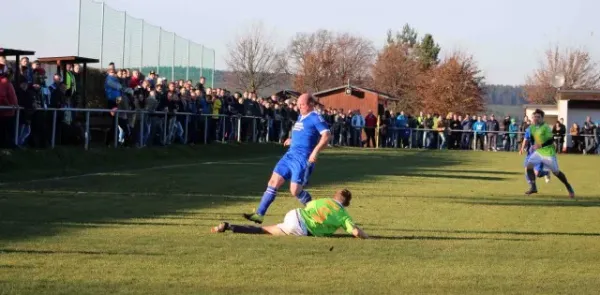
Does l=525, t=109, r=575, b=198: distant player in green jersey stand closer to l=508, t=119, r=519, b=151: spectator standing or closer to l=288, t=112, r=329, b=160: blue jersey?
l=288, t=112, r=329, b=160: blue jersey

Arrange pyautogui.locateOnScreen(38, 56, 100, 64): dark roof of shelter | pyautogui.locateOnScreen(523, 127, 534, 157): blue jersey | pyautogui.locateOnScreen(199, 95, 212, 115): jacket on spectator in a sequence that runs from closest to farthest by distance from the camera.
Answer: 1. pyautogui.locateOnScreen(523, 127, 534, 157): blue jersey
2. pyautogui.locateOnScreen(38, 56, 100, 64): dark roof of shelter
3. pyautogui.locateOnScreen(199, 95, 212, 115): jacket on spectator

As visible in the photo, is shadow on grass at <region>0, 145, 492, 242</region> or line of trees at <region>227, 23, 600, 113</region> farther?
line of trees at <region>227, 23, 600, 113</region>

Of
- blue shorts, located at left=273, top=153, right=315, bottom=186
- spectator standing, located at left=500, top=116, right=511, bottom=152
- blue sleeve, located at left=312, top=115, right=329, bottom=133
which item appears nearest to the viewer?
blue shorts, located at left=273, top=153, right=315, bottom=186

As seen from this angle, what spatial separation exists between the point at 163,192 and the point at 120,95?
9405 mm

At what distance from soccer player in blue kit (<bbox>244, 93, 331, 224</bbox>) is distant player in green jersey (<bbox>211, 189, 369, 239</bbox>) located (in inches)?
37.5

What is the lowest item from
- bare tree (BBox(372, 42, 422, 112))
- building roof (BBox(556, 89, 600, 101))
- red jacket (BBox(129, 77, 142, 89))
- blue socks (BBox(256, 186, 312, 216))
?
blue socks (BBox(256, 186, 312, 216))

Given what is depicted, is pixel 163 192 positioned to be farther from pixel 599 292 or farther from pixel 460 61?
pixel 460 61

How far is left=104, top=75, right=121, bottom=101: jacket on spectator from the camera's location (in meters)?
27.9

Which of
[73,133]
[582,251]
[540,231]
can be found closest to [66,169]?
[73,133]

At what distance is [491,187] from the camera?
24.9 metres

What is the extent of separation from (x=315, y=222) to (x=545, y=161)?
447 inches

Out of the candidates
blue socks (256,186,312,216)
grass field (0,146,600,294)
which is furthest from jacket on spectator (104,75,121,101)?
blue socks (256,186,312,216)

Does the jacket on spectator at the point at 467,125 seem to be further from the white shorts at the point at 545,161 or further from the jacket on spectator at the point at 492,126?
the white shorts at the point at 545,161

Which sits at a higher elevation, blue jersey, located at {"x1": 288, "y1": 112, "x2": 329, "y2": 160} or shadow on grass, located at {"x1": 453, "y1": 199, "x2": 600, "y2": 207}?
blue jersey, located at {"x1": 288, "y1": 112, "x2": 329, "y2": 160}
